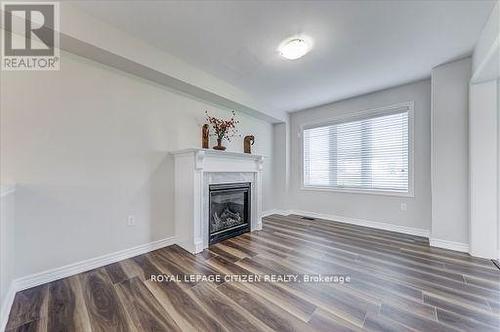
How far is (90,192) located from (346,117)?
4.38m

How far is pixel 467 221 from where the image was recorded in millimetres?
2732

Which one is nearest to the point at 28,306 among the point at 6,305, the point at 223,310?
the point at 6,305

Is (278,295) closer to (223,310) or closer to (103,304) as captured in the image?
(223,310)

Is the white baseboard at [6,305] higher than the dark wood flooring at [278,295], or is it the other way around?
the white baseboard at [6,305]

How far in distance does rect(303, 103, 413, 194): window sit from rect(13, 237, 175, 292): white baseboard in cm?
349

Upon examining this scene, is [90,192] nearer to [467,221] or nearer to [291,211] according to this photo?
[291,211]

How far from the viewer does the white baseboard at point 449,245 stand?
2.73m

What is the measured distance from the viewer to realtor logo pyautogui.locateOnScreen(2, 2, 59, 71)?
5.93 ft

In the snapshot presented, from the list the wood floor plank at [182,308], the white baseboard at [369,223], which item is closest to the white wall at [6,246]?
the wood floor plank at [182,308]

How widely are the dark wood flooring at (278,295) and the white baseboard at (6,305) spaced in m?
0.05

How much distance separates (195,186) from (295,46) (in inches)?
82.7

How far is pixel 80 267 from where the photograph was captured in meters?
2.22

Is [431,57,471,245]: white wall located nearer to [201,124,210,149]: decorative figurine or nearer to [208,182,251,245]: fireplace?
[208,182,251,245]: fireplace

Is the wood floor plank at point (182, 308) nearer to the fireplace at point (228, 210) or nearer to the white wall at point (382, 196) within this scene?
the fireplace at point (228, 210)
